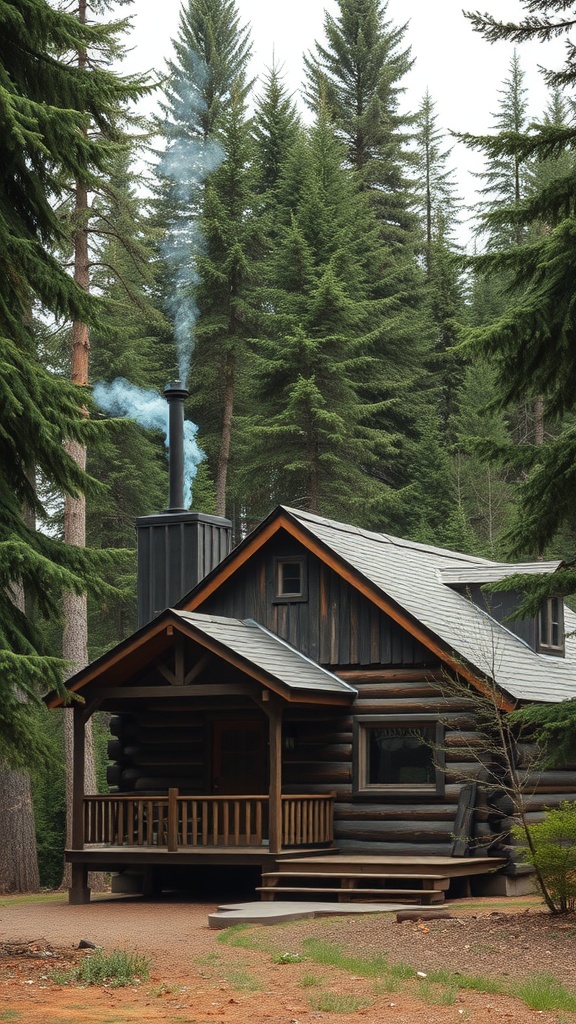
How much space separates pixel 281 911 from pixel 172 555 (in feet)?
31.3

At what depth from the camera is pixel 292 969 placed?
481 inches

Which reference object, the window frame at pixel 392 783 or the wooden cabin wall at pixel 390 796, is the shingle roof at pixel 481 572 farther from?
the window frame at pixel 392 783

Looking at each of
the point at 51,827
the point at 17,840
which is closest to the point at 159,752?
the point at 17,840

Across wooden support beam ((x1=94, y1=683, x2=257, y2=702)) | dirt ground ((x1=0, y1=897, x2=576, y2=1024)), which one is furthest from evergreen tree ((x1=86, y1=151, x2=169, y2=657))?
dirt ground ((x1=0, y1=897, x2=576, y2=1024))

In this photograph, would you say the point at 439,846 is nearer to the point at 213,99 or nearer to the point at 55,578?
the point at 55,578

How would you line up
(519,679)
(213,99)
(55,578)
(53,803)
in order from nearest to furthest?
1. (55,578)
2. (519,679)
3. (53,803)
4. (213,99)

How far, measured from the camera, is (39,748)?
42.0 feet

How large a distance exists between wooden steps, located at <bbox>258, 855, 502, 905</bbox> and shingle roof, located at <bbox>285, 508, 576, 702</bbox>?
2.61 metres

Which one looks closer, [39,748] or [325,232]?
[39,748]

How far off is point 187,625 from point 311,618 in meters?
2.84

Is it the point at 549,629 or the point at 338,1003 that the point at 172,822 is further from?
the point at 338,1003

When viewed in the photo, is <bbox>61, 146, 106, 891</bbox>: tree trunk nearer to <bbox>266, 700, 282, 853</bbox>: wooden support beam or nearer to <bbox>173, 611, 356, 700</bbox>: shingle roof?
<bbox>173, 611, 356, 700</bbox>: shingle roof

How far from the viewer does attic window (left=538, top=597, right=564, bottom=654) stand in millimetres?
24061

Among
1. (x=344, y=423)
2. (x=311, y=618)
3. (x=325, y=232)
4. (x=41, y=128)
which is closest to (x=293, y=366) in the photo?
(x=344, y=423)
